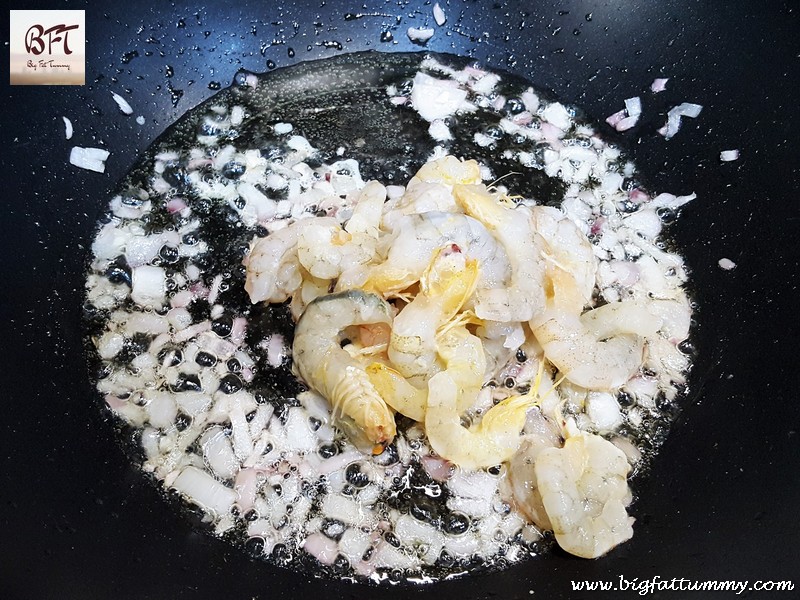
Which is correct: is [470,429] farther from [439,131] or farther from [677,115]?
[677,115]

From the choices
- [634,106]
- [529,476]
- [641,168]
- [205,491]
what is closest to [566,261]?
[529,476]

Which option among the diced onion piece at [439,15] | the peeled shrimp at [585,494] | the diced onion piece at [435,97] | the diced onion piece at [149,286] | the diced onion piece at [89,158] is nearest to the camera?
the peeled shrimp at [585,494]

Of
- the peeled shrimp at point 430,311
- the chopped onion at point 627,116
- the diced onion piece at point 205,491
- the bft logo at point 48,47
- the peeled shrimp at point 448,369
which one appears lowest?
the diced onion piece at point 205,491

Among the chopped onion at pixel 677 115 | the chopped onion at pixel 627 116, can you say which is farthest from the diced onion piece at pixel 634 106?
the chopped onion at pixel 677 115

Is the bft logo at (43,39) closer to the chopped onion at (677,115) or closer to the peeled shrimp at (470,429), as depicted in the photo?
the peeled shrimp at (470,429)

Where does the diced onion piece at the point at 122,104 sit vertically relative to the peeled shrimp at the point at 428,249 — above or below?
above

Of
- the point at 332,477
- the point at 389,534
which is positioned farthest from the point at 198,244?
the point at 389,534

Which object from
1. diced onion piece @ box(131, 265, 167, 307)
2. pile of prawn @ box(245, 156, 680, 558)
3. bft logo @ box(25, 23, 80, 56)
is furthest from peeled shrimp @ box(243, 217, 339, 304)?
bft logo @ box(25, 23, 80, 56)
